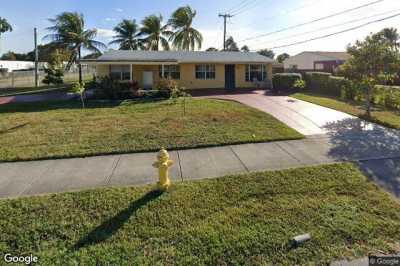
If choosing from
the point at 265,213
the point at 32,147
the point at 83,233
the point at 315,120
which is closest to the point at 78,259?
the point at 83,233

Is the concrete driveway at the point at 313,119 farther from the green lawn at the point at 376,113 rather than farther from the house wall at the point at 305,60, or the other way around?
the house wall at the point at 305,60

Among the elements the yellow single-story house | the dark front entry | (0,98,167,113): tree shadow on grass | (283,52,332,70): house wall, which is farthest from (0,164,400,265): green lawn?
(283,52,332,70): house wall

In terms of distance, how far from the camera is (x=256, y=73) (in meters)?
23.3

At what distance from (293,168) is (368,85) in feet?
26.7

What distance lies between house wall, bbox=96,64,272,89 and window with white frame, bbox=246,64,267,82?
30 cm

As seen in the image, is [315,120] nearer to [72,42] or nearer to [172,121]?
[172,121]

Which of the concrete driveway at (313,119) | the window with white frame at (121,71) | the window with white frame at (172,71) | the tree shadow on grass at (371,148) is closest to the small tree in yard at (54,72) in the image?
the window with white frame at (121,71)

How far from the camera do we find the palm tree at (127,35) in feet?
116

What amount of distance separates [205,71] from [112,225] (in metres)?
19.4

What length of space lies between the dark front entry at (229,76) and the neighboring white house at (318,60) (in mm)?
17650

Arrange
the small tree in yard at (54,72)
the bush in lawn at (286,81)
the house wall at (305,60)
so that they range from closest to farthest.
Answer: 1. the bush in lawn at (286,81)
2. the small tree in yard at (54,72)
3. the house wall at (305,60)

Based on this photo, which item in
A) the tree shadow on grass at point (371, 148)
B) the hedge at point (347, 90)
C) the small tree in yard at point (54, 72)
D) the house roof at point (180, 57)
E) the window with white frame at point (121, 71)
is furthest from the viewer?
the small tree in yard at point (54, 72)

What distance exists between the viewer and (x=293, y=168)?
19.1 ft

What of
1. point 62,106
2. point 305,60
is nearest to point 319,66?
point 305,60
